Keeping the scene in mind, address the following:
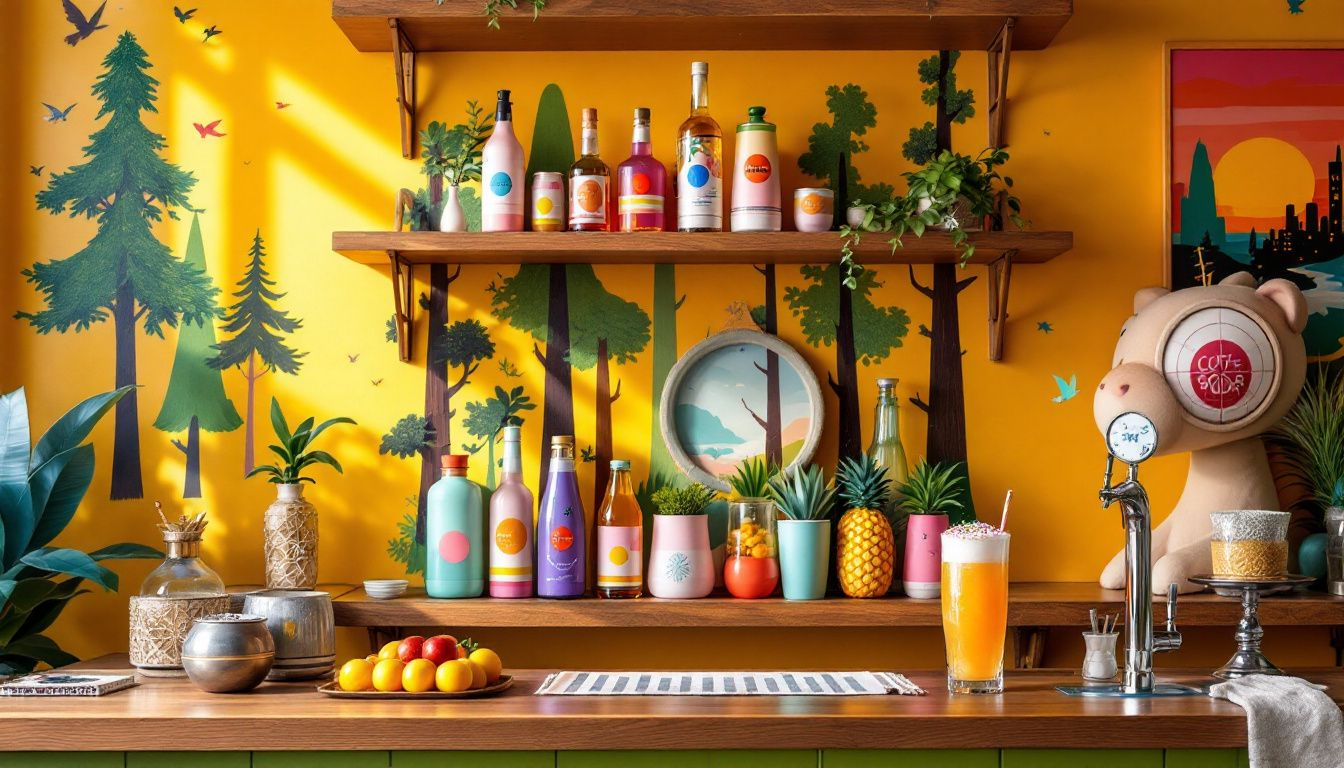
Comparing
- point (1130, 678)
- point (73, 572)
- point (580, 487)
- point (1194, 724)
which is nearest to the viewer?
point (1194, 724)

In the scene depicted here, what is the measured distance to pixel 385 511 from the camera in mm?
2691

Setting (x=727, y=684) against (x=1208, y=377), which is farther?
(x=1208, y=377)

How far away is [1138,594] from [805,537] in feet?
2.22

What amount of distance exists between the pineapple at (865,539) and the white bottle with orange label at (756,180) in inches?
20.4

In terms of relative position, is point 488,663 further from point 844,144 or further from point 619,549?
point 844,144

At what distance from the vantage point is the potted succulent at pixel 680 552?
246 centimetres

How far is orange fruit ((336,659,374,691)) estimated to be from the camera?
1.89m

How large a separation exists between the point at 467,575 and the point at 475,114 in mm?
965

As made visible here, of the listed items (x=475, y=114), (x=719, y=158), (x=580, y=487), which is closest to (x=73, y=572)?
(x=580, y=487)

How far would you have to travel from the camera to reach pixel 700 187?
2.54 metres

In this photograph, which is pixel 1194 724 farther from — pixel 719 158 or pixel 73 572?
pixel 73 572

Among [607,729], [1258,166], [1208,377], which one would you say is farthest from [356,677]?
[1258,166]

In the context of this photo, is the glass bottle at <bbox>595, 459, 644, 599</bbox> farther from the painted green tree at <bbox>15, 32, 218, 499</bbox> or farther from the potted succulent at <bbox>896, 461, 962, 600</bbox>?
the painted green tree at <bbox>15, 32, 218, 499</bbox>

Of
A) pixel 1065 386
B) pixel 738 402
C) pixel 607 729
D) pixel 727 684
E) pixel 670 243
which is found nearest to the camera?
pixel 607 729
